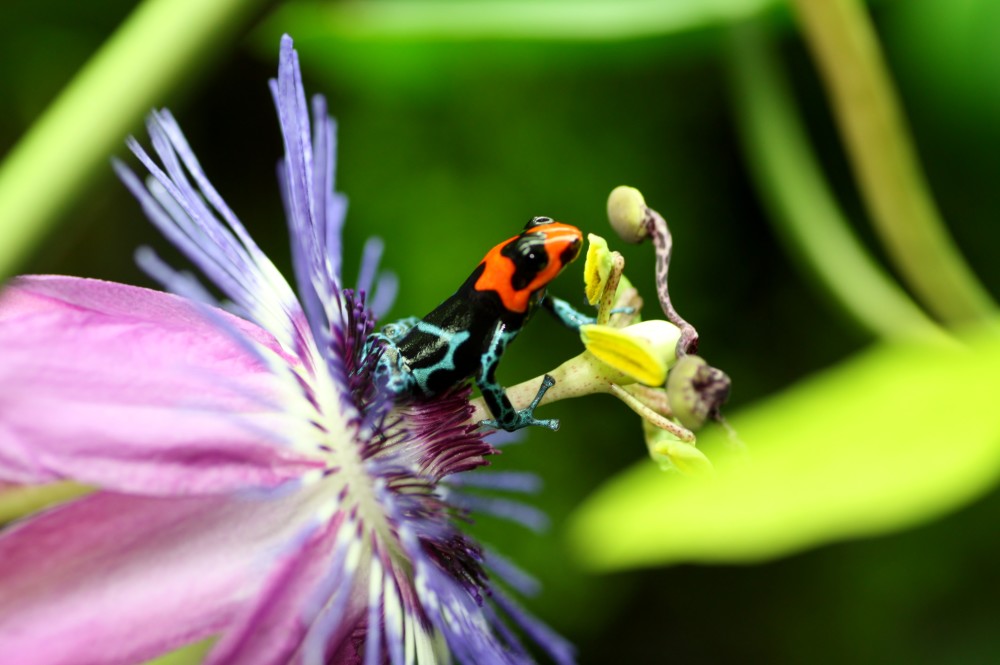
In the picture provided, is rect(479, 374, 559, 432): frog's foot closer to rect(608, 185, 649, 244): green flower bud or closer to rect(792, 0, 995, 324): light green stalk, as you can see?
rect(608, 185, 649, 244): green flower bud

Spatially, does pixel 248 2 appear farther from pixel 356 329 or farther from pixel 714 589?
→ pixel 714 589

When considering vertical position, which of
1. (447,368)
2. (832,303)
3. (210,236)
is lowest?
(832,303)

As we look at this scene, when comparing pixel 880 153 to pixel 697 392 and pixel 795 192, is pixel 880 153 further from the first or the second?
pixel 697 392

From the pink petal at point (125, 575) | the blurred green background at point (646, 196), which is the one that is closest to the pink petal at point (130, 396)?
the pink petal at point (125, 575)

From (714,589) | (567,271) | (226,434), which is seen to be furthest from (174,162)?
(714,589)

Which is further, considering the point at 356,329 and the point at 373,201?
the point at 373,201

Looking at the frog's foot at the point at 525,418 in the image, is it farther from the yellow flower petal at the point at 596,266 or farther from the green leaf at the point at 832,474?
the green leaf at the point at 832,474

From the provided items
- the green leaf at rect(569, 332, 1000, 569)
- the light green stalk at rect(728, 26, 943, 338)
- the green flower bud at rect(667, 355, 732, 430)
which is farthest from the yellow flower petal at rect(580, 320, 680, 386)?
the light green stalk at rect(728, 26, 943, 338)
